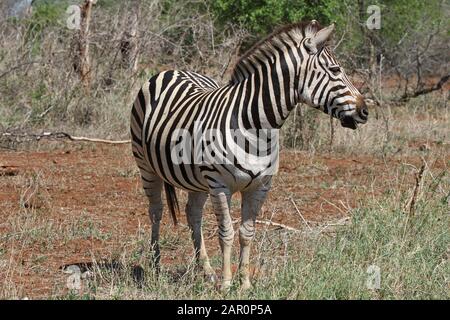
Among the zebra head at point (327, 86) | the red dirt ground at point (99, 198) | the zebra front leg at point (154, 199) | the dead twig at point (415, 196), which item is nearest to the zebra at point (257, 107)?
the zebra head at point (327, 86)

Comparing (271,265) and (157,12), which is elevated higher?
(157,12)

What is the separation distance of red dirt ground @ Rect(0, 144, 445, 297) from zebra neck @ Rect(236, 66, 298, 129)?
0.71 meters

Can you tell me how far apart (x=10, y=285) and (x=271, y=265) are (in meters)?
1.64

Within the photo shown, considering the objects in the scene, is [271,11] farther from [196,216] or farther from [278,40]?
[278,40]

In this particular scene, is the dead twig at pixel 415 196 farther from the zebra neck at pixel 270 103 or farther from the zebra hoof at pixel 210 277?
the zebra hoof at pixel 210 277

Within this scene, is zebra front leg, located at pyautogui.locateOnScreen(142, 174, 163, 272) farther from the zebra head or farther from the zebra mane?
the zebra head

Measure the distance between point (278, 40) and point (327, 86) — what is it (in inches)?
17.8

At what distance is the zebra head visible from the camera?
205 inches

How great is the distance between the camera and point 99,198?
8.45 m

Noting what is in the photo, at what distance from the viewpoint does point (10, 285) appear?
5039mm

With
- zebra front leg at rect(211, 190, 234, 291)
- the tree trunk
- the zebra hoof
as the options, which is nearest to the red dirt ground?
zebra front leg at rect(211, 190, 234, 291)
